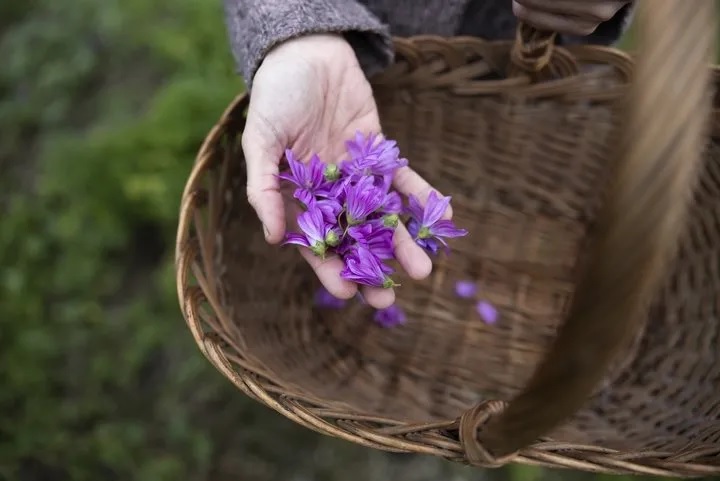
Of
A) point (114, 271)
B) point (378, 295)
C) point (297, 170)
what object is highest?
point (297, 170)

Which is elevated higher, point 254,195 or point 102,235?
point 254,195

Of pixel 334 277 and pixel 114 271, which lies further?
pixel 114 271

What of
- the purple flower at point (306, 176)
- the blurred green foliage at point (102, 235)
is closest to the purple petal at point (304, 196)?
the purple flower at point (306, 176)

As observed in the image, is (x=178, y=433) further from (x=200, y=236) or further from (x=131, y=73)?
(x=131, y=73)

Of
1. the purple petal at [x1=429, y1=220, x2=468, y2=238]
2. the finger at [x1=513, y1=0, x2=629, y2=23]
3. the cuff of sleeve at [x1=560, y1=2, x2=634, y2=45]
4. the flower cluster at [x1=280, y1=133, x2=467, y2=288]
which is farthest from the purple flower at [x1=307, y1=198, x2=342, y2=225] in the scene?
the cuff of sleeve at [x1=560, y1=2, x2=634, y2=45]

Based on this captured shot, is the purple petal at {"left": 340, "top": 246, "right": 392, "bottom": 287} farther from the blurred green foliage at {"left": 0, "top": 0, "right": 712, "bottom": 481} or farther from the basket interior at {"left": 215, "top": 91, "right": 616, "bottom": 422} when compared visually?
the blurred green foliage at {"left": 0, "top": 0, "right": 712, "bottom": 481}

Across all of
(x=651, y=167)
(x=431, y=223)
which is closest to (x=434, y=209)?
(x=431, y=223)

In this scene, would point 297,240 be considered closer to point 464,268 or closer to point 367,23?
point 367,23
